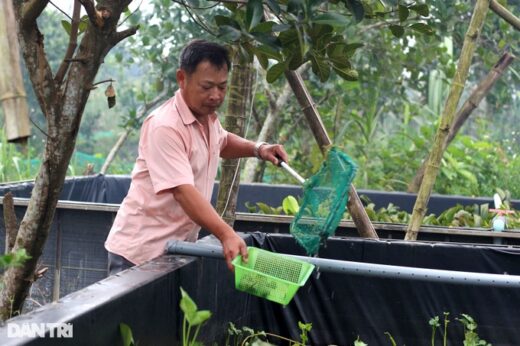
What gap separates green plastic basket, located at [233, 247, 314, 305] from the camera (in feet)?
9.93

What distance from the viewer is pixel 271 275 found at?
3.07m

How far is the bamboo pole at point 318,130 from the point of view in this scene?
15.0 ft

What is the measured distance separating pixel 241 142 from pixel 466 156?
23.3 feet

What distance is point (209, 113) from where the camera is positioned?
3494 millimetres

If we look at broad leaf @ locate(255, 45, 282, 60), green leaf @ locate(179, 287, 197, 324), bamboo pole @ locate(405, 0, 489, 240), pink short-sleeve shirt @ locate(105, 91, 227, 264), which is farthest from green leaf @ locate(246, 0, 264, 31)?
bamboo pole @ locate(405, 0, 489, 240)

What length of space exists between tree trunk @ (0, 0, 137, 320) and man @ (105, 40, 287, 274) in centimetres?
31

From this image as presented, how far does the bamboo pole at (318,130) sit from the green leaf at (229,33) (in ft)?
4.45

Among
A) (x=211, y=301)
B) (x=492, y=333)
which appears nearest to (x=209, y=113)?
(x=211, y=301)

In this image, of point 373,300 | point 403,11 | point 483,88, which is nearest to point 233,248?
point 373,300

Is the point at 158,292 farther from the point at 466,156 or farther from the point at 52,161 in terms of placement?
the point at 466,156

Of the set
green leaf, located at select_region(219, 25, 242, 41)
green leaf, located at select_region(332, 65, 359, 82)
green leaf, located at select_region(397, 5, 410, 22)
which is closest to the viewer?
green leaf, located at select_region(219, 25, 242, 41)

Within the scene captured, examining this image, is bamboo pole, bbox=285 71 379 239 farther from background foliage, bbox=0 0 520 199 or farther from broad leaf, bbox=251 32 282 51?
background foliage, bbox=0 0 520 199

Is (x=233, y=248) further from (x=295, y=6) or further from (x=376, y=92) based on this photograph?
(x=376, y=92)

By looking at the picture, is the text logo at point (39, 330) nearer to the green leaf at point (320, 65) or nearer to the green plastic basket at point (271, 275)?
the green plastic basket at point (271, 275)
